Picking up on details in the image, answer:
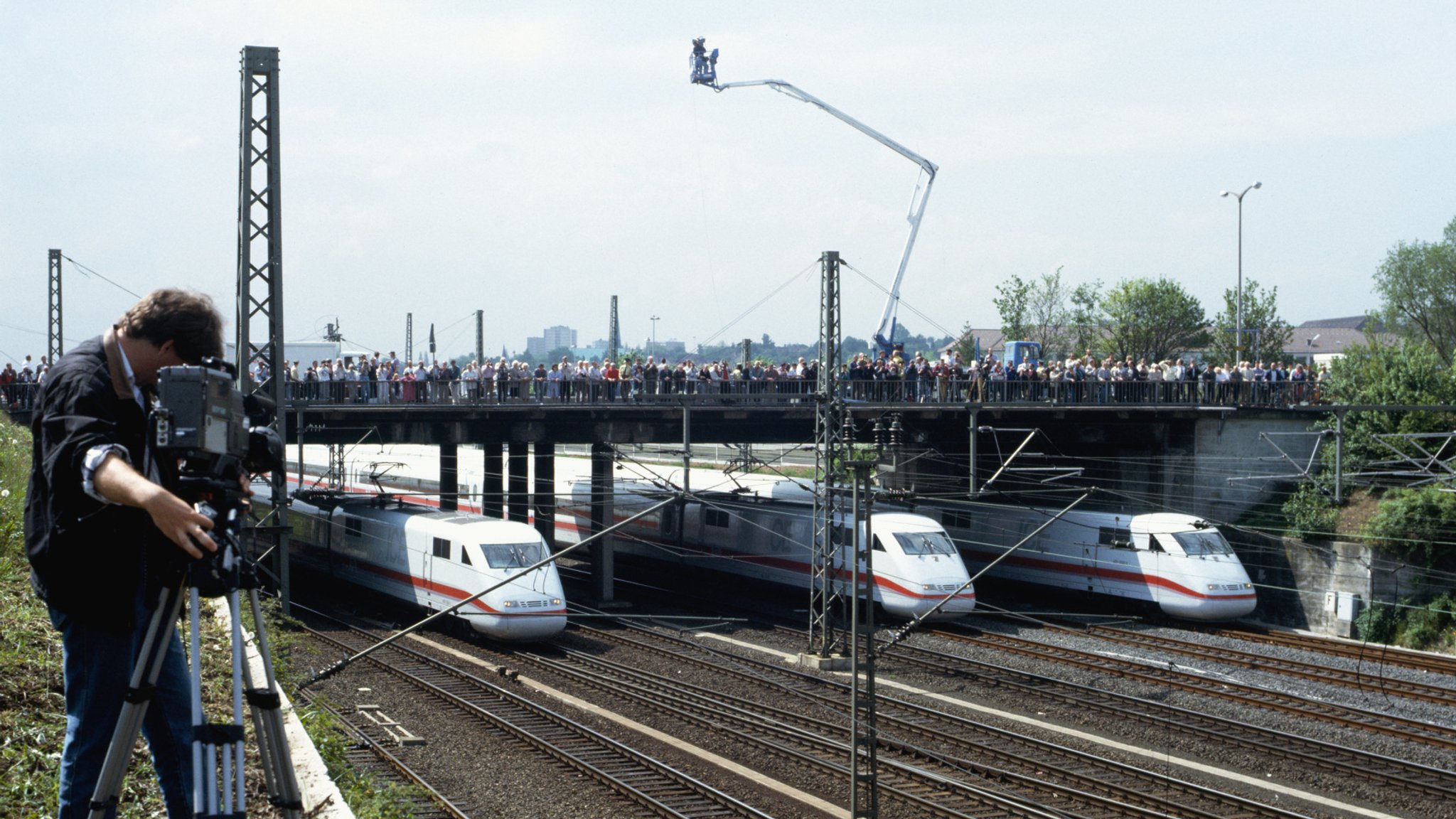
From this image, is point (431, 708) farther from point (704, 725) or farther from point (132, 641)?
point (132, 641)

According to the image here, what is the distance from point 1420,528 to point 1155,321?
34.8 m

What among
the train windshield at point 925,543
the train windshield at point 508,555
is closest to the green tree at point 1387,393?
the train windshield at point 925,543

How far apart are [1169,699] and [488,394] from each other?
60.3 feet

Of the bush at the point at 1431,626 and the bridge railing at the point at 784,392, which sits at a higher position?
the bridge railing at the point at 784,392

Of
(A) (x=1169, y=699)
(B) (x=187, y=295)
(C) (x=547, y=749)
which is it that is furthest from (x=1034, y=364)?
(B) (x=187, y=295)

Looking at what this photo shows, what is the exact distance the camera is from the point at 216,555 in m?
3.46

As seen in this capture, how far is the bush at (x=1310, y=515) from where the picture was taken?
3362cm

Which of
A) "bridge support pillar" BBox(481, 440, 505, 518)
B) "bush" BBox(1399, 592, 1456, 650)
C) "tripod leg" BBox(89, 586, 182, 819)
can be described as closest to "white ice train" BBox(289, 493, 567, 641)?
"bridge support pillar" BBox(481, 440, 505, 518)

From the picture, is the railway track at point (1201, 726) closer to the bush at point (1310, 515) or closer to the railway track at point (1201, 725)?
the railway track at point (1201, 725)

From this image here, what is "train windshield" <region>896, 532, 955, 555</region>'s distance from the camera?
28.6 m

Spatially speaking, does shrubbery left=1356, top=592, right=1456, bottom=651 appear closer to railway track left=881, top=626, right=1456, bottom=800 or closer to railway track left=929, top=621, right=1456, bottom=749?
railway track left=929, top=621, right=1456, bottom=749

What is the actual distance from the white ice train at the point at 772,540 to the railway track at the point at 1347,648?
6870 mm

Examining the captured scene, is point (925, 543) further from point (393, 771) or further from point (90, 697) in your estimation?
point (90, 697)

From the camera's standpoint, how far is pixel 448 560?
2692 centimetres
